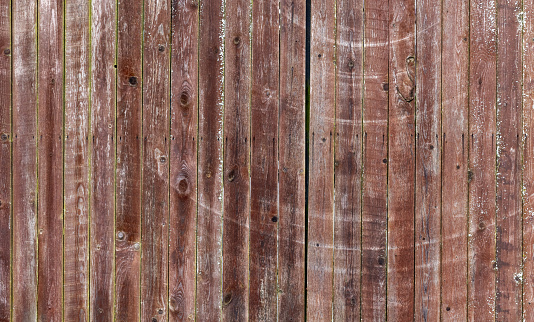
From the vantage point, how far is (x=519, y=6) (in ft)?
6.51

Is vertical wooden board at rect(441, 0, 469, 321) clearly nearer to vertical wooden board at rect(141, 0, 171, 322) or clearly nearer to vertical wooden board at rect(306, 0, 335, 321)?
vertical wooden board at rect(306, 0, 335, 321)

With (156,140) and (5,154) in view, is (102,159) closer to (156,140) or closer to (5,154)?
(156,140)

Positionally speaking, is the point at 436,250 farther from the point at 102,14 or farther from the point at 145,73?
the point at 102,14

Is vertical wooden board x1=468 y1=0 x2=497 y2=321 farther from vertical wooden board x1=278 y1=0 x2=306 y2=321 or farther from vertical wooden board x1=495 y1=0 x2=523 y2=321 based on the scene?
vertical wooden board x1=278 y1=0 x2=306 y2=321

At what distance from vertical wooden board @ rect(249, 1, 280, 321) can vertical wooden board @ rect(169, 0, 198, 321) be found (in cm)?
31

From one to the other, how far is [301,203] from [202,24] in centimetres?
106

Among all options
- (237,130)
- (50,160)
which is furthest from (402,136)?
(50,160)

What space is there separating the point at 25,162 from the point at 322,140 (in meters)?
1.57

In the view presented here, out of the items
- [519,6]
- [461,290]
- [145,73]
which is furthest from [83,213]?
[519,6]

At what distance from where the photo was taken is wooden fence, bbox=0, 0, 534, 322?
1982 millimetres

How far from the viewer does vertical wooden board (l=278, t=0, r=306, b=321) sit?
200 centimetres

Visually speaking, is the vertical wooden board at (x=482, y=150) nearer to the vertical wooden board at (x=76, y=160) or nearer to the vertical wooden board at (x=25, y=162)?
the vertical wooden board at (x=76, y=160)

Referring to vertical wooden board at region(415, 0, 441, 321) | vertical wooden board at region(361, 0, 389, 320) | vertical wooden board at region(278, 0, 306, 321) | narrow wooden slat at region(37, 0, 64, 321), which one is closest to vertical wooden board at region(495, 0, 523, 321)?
vertical wooden board at region(415, 0, 441, 321)

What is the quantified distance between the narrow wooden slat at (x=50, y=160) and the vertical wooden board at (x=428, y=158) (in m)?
1.86
